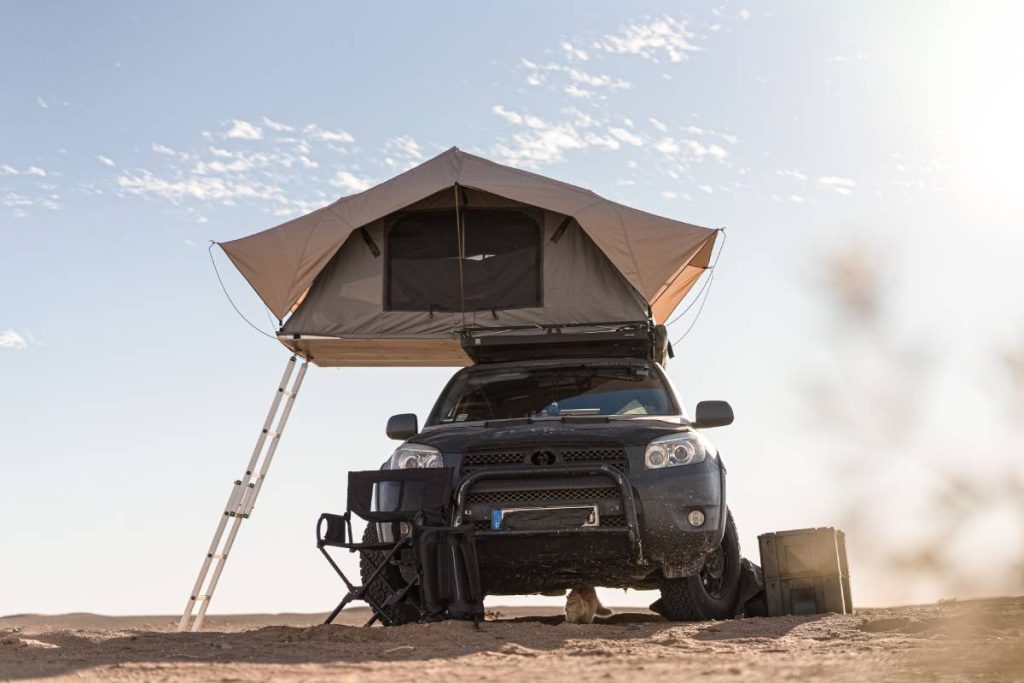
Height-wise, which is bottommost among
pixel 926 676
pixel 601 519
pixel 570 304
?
pixel 926 676

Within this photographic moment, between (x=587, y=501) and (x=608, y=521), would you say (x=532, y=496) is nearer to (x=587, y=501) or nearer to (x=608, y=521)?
(x=587, y=501)

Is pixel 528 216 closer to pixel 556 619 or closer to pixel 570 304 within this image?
pixel 570 304

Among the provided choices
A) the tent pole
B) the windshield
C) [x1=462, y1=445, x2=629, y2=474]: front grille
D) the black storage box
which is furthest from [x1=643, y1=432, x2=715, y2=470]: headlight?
the tent pole

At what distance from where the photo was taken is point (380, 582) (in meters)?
9.40

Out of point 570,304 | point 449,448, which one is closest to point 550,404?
point 449,448

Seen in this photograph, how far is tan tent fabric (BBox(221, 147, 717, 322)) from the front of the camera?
1305 centimetres

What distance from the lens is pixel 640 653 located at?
258 inches

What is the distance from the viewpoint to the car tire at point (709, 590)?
9.09 meters

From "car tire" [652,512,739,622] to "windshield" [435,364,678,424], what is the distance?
3.84 ft

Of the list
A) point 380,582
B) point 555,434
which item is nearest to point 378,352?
point 380,582

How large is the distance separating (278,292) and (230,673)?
8.17 metres

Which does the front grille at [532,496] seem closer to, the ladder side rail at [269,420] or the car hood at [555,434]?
the car hood at [555,434]

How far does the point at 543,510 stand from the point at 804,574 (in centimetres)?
340

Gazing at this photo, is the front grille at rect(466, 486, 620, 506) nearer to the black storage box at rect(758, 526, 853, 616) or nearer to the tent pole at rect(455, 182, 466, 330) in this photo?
the black storage box at rect(758, 526, 853, 616)
